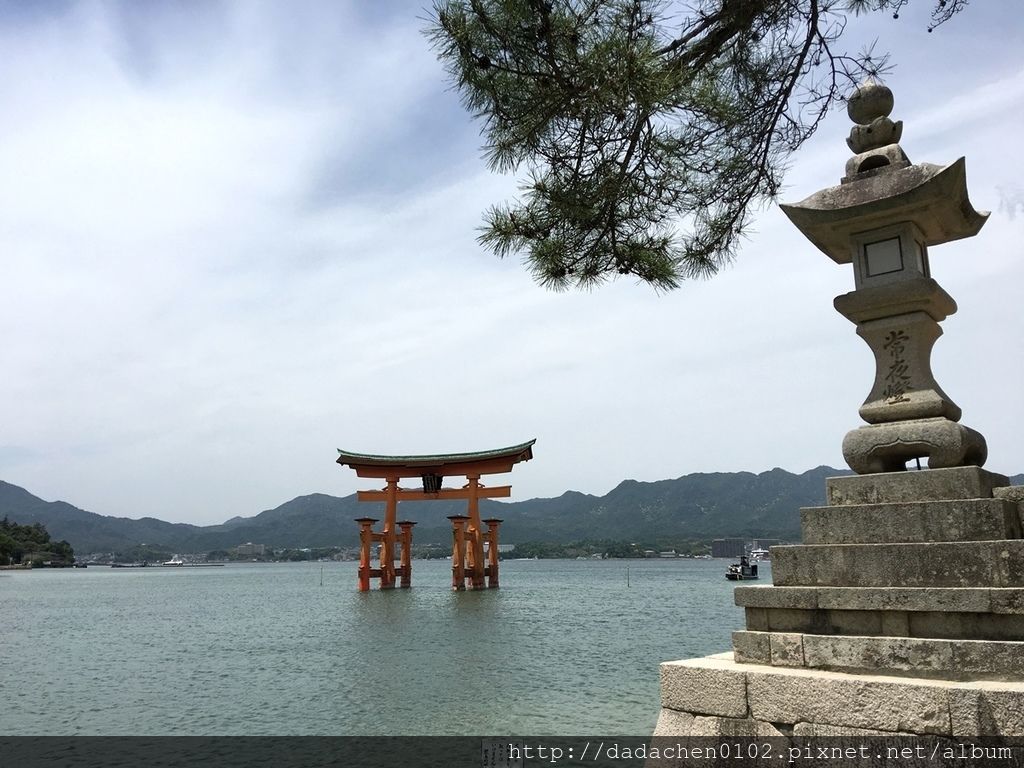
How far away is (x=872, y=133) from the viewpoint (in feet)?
14.3

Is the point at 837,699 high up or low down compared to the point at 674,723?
up

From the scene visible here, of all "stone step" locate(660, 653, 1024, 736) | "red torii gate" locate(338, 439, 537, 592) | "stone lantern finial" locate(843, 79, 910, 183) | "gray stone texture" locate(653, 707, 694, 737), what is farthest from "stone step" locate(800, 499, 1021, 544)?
"red torii gate" locate(338, 439, 537, 592)

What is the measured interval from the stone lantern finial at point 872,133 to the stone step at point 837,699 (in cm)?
280

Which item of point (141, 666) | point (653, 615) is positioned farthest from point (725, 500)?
point (141, 666)

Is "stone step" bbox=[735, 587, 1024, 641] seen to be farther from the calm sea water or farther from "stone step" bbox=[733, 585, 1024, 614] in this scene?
the calm sea water

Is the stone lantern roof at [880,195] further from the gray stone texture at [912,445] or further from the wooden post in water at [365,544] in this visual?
the wooden post in water at [365,544]

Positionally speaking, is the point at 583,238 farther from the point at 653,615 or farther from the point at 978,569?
the point at 653,615

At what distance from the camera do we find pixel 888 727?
3166 mm

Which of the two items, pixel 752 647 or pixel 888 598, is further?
pixel 752 647

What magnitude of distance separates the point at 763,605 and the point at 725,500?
201m

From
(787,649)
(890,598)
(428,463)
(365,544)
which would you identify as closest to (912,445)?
(890,598)

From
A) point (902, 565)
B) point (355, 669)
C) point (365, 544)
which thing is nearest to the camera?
point (902, 565)

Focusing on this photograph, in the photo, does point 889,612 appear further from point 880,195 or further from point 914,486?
point 880,195

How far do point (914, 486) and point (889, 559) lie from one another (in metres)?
0.43
